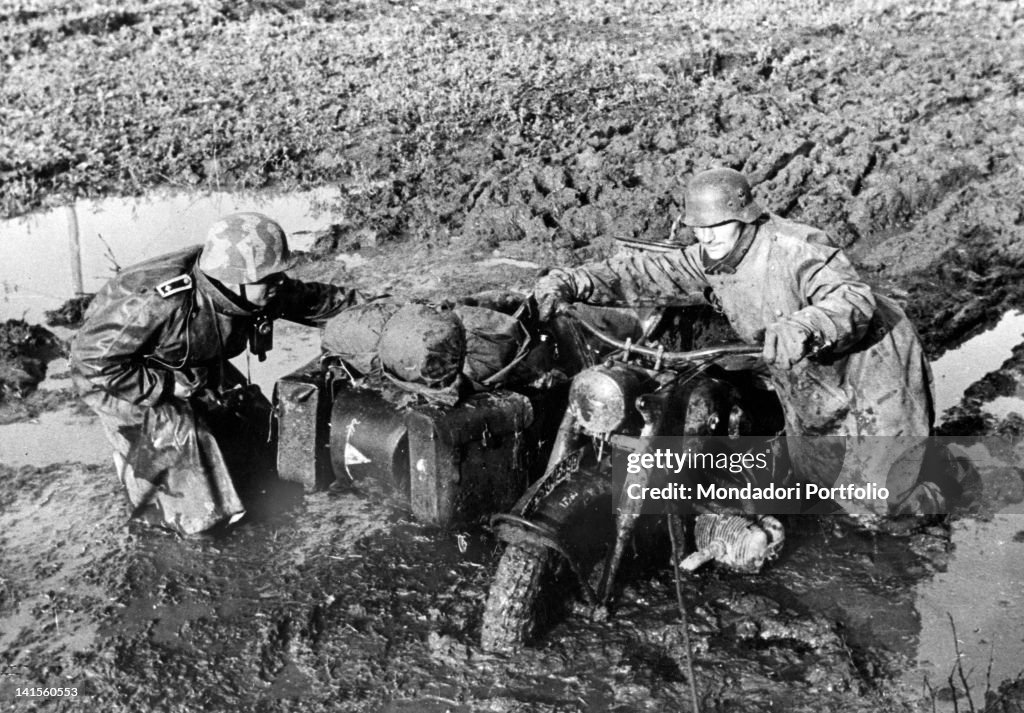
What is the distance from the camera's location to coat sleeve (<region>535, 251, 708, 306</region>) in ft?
17.7

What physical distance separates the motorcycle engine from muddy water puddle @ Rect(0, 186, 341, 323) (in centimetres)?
541

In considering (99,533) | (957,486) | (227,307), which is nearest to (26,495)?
(99,533)

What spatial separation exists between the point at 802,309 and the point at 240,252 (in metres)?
2.46

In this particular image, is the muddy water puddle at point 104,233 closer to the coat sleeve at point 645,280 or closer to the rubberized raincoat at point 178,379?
the rubberized raincoat at point 178,379

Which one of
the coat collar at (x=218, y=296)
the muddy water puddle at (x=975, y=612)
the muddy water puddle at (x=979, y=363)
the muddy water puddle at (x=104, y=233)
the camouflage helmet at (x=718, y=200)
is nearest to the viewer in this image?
the muddy water puddle at (x=975, y=612)

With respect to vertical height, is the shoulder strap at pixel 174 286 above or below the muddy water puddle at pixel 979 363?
above

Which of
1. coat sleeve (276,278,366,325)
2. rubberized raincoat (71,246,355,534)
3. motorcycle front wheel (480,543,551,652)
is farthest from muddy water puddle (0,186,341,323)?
motorcycle front wheel (480,543,551,652)

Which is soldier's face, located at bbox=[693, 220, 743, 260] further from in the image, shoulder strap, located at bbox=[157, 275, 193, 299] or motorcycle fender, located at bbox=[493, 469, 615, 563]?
shoulder strap, located at bbox=[157, 275, 193, 299]

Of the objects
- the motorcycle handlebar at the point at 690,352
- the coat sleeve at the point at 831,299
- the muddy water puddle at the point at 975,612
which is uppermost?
the coat sleeve at the point at 831,299

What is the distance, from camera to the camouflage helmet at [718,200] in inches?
190

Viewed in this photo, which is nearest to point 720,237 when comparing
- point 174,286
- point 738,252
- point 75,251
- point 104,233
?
point 738,252

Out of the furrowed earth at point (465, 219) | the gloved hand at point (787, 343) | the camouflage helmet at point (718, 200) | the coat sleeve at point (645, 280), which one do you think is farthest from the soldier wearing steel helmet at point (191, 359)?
the gloved hand at point (787, 343)

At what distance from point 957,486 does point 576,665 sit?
2444 mm

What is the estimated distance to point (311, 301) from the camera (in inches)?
223
